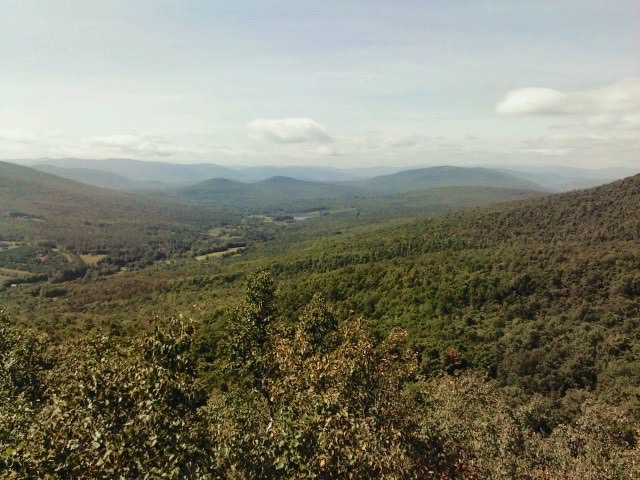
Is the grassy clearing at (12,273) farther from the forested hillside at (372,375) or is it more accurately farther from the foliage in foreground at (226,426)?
the foliage in foreground at (226,426)

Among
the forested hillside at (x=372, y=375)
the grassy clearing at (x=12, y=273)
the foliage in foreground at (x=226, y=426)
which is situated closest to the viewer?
the foliage in foreground at (x=226, y=426)

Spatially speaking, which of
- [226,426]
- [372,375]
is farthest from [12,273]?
[372,375]

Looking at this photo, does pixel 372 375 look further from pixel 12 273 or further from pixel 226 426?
pixel 12 273

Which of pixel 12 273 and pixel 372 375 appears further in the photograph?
pixel 12 273

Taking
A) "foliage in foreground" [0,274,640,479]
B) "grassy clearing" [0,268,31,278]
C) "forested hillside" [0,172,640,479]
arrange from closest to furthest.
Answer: "foliage in foreground" [0,274,640,479]
"forested hillside" [0,172,640,479]
"grassy clearing" [0,268,31,278]

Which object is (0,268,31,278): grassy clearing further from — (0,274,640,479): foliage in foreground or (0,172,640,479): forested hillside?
(0,274,640,479): foliage in foreground

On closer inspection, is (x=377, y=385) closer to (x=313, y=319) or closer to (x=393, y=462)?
(x=393, y=462)

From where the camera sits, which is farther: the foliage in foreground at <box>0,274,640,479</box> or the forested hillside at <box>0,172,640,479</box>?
the forested hillside at <box>0,172,640,479</box>

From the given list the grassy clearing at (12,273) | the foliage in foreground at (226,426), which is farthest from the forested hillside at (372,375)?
the grassy clearing at (12,273)

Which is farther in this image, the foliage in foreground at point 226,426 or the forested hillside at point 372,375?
the forested hillside at point 372,375

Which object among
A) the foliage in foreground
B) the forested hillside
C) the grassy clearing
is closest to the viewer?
the foliage in foreground

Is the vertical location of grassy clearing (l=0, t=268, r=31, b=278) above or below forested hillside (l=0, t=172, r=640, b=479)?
below

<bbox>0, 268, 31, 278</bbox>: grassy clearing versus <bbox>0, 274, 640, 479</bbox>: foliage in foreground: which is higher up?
<bbox>0, 274, 640, 479</bbox>: foliage in foreground

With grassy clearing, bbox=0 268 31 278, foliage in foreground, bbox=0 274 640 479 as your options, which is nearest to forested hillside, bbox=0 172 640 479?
foliage in foreground, bbox=0 274 640 479
